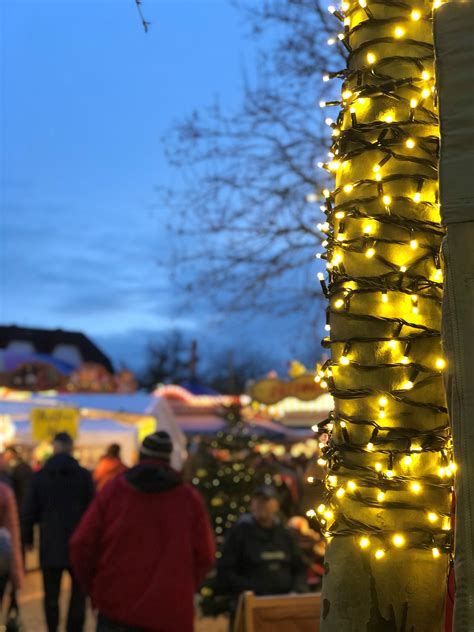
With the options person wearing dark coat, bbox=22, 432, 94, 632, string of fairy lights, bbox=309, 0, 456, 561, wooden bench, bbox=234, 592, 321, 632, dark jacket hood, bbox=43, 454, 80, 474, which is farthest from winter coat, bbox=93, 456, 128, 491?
string of fairy lights, bbox=309, 0, 456, 561

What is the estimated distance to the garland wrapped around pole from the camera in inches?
89.5

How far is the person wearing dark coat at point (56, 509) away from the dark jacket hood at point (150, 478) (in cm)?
320

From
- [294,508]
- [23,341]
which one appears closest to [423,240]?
[294,508]

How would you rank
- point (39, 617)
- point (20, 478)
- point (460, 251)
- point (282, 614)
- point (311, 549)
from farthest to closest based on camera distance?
1. point (20, 478)
2. point (39, 617)
3. point (311, 549)
4. point (282, 614)
5. point (460, 251)

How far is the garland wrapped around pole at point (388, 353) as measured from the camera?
2.27m

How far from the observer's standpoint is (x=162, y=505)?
4.99m

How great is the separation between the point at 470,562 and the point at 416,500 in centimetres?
31

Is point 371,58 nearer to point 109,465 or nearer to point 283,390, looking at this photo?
point 109,465

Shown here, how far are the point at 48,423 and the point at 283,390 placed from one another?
5791mm

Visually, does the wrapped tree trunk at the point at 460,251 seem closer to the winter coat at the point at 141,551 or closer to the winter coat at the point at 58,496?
the winter coat at the point at 141,551

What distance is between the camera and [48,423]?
17.2 m

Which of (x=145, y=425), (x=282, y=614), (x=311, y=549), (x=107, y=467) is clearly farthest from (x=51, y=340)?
(x=282, y=614)

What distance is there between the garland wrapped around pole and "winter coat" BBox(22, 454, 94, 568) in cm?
608

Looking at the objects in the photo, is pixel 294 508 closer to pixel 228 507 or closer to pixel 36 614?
pixel 228 507
